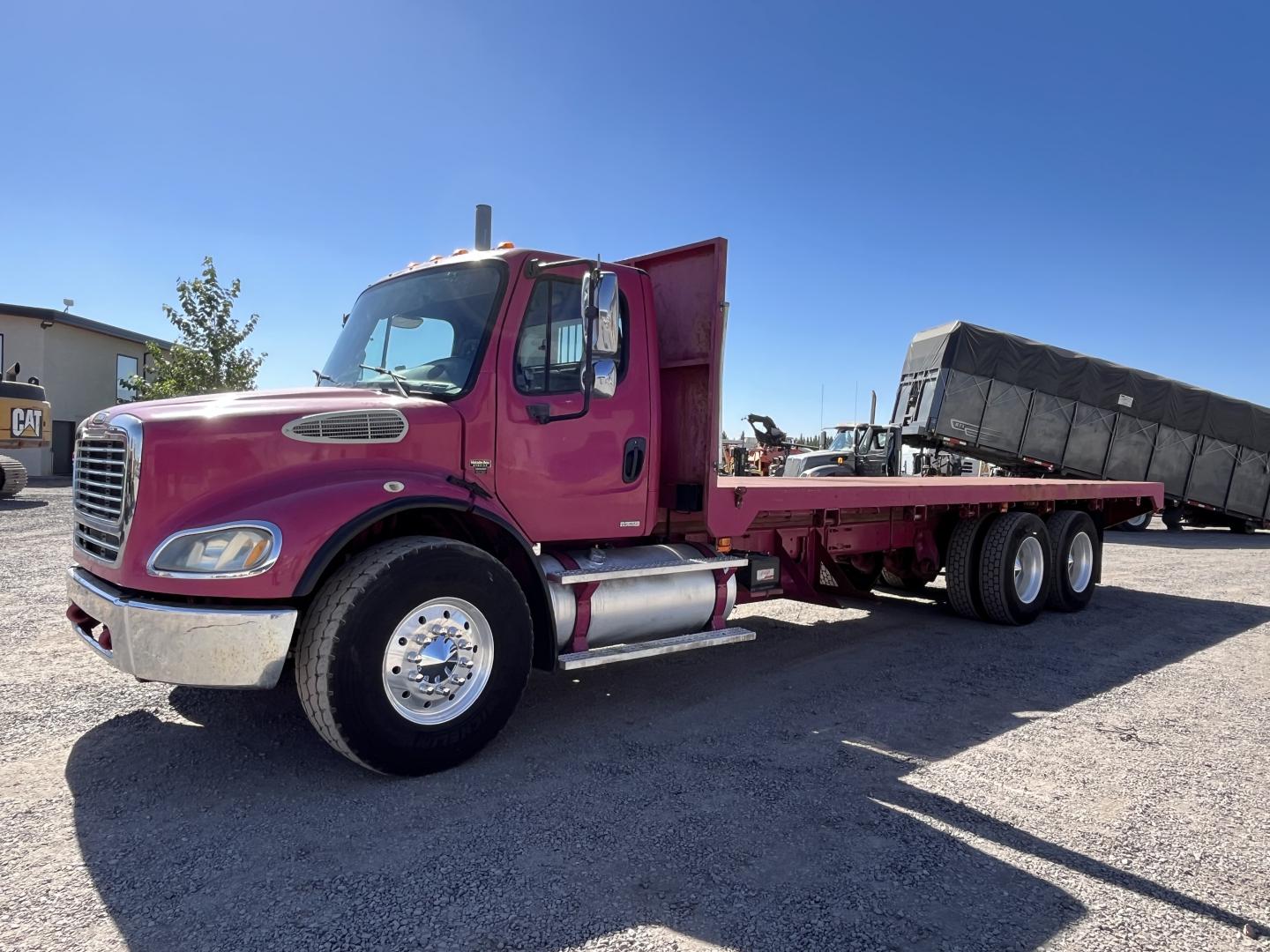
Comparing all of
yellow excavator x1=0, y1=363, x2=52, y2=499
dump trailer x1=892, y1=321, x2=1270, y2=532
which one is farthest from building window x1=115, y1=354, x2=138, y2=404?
dump trailer x1=892, y1=321, x2=1270, y2=532

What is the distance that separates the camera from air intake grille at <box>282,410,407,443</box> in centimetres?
363

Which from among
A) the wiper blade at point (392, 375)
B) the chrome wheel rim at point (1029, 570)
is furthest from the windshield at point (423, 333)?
the chrome wheel rim at point (1029, 570)

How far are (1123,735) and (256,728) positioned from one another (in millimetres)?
4730

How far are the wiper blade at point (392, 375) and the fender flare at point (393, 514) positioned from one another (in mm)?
655

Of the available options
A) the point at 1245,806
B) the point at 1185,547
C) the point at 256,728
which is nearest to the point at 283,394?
the point at 256,728

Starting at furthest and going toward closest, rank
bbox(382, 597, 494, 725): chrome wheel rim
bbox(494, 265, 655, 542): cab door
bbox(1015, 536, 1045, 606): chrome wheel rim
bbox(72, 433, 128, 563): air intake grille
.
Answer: bbox(1015, 536, 1045, 606): chrome wheel rim, bbox(494, 265, 655, 542): cab door, bbox(382, 597, 494, 725): chrome wheel rim, bbox(72, 433, 128, 563): air intake grille

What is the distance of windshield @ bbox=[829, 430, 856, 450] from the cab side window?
15140 mm

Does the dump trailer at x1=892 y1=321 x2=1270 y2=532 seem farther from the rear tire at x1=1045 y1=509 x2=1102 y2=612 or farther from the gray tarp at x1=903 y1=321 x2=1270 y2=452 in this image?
the rear tire at x1=1045 y1=509 x2=1102 y2=612

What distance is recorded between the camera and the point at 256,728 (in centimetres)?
424

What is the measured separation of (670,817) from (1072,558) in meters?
6.90

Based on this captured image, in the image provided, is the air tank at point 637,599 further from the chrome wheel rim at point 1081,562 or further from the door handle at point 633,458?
the chrome wheel rim at point 1081,562

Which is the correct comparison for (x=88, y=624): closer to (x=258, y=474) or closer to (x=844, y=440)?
(x=258, y=474)

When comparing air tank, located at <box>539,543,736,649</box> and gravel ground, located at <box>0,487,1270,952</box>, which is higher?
air tank, located at <box>539,543,736,649</box>

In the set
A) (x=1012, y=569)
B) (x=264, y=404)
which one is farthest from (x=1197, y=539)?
(x=264, y=404)
